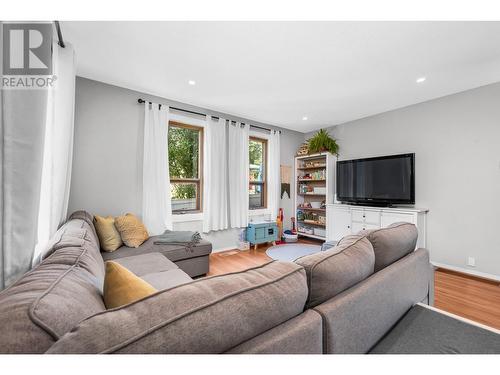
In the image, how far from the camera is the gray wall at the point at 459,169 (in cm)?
275

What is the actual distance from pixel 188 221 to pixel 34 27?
9.38 ft

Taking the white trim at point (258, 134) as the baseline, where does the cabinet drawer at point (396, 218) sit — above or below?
below

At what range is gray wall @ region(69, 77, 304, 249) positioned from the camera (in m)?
2.69

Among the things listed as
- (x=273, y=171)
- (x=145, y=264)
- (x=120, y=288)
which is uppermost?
(x=273, y=171)

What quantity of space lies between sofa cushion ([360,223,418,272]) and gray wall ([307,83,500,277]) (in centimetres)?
237

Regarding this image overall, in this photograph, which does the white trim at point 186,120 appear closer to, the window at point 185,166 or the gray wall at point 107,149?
the window at point 185,166

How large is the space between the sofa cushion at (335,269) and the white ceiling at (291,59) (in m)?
1.78

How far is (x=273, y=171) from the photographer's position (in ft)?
14.9

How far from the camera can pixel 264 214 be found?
4.56 m

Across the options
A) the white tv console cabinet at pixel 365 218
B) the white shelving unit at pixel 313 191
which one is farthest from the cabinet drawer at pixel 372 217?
the white shelving unit at pixel 313 191

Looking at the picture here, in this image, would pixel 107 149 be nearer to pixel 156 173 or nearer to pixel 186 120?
pixel 156 173

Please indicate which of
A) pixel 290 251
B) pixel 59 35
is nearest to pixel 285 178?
pixel 290 251

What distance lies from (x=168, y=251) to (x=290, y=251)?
229 centimetres
